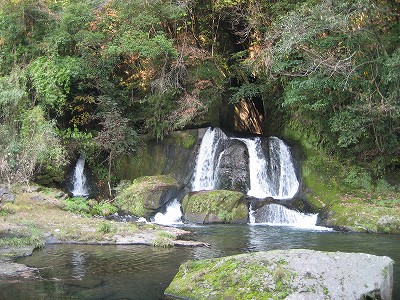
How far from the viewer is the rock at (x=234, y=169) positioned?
59.7 ft

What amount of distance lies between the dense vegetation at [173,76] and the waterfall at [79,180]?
62 cm

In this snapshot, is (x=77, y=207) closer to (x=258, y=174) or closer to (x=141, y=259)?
(x=141, y=259)

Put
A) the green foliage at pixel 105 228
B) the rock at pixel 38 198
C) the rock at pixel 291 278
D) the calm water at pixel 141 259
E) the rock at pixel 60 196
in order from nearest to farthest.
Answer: the rock at pixel 291 278, the calm water at pixel 141 259, the green foliage at pixel 105 228, the rock at pixel 38 198, the rock at pixel 60 196

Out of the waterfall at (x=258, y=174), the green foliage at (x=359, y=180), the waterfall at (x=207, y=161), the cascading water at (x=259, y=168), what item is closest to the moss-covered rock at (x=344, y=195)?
the green foliage at (x=359, y=180)

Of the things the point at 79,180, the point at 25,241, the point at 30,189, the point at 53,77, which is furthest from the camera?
the point at 79,180

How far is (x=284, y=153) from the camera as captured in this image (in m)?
19.1

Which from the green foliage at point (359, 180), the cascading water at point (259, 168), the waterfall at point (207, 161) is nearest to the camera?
the green foliage at point (359, 180)

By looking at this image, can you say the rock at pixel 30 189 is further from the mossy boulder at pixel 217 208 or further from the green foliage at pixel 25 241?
the mossy boulder at pixel 217 208

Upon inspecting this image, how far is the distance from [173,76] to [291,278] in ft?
48.1

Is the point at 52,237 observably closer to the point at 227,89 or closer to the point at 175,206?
the point at 175,206

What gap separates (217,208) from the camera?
52.5ft

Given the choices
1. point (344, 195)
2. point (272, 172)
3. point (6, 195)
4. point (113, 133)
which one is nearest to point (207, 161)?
point (272, 172)

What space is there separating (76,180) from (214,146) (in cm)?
603

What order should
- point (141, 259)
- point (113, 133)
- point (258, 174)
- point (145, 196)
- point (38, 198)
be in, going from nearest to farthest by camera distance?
point (141, 259), point (38, 198), point (145, 196), point (258, 174), point (113, 133)
